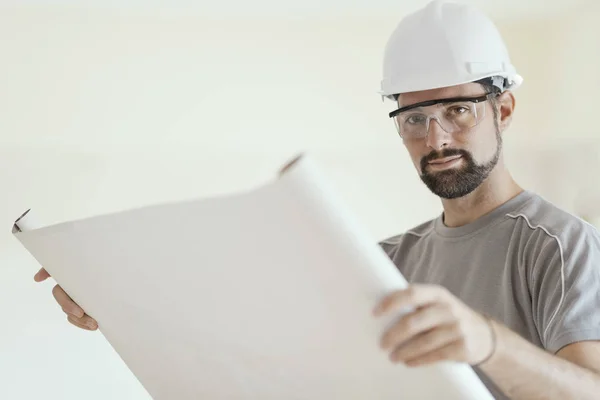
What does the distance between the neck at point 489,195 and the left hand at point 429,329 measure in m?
0.78

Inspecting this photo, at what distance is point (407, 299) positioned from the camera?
29.3 inches

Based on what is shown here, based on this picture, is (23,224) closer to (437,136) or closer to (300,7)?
(437,136)

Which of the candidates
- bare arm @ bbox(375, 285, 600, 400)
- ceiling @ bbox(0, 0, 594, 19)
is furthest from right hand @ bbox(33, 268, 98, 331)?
ceiling @ bbox(0, 0, 594, 19)

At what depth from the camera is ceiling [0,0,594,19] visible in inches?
111

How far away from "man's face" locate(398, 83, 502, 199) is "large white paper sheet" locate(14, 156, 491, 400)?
0.68 m

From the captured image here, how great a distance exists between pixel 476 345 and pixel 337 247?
208 mm

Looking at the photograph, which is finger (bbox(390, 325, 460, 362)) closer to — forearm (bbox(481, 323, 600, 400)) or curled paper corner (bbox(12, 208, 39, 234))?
forearm (bbox(481, 323, 600, 400))

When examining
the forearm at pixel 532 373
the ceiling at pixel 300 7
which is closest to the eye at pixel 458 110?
the forearm at pixel 532 373

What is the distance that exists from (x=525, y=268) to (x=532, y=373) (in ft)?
1.47

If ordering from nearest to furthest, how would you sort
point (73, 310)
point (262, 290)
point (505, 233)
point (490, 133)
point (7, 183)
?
point (262, 290) < point (73, 310) < point (505, 233) < point (490, 133) < point (7, 183)

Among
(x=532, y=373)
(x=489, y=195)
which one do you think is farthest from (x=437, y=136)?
(x=532, y=373)

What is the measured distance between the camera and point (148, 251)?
3.06ft

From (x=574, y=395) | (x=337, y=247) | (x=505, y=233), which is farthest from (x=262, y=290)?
(x=505, y=233)

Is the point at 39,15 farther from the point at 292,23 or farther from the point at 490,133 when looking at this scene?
the point at 490,133
